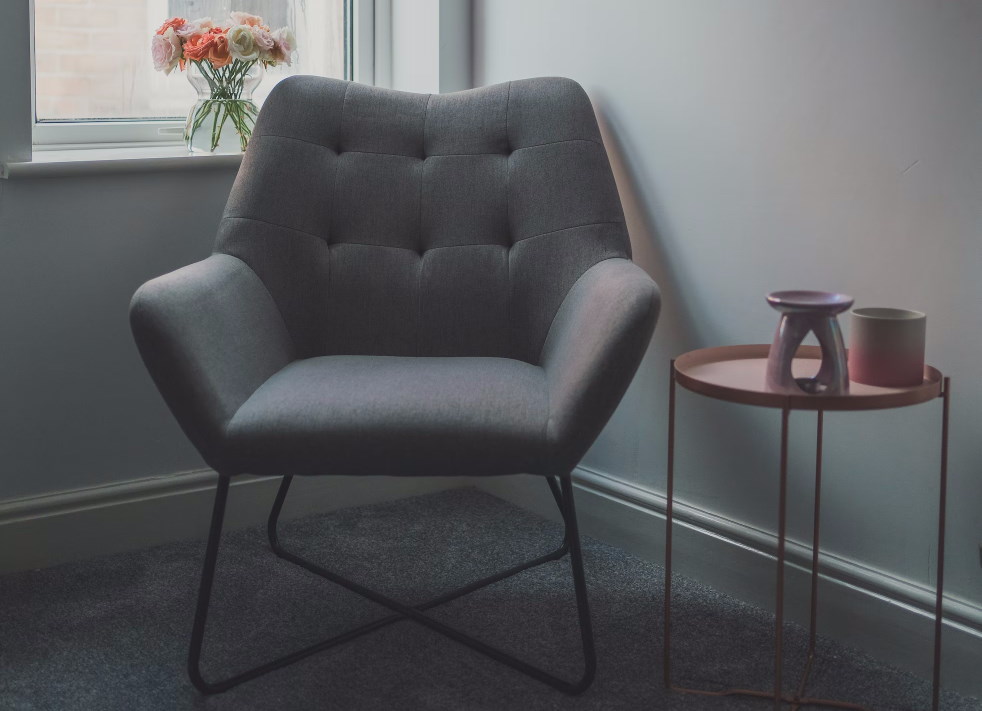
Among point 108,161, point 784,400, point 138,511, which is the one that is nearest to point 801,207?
point 784,400

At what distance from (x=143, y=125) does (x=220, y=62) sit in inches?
11.1

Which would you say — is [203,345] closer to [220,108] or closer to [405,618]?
[405,618]

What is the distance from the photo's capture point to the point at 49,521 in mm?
2039

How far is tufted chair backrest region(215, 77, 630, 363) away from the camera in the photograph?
1.87m

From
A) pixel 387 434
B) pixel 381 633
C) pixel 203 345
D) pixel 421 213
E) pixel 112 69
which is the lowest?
pixel 381 633

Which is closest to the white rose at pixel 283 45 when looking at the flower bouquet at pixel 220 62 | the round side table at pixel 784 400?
the flower bouquet at pixel 220 62

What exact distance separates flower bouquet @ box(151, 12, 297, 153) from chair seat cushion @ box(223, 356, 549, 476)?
2.94 feet

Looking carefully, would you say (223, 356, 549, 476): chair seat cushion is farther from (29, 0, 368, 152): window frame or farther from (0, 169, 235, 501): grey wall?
(29, 0, 368, 152): window frame

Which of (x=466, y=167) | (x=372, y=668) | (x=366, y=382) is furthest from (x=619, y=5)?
(x=372, y=668)

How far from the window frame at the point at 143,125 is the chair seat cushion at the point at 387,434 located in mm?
934

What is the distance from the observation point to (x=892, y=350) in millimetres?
1371

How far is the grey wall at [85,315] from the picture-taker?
199 centimetres

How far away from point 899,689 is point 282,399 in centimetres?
103

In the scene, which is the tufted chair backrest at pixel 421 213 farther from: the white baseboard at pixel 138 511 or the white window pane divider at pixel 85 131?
the white baseboard at pixel 138 511
